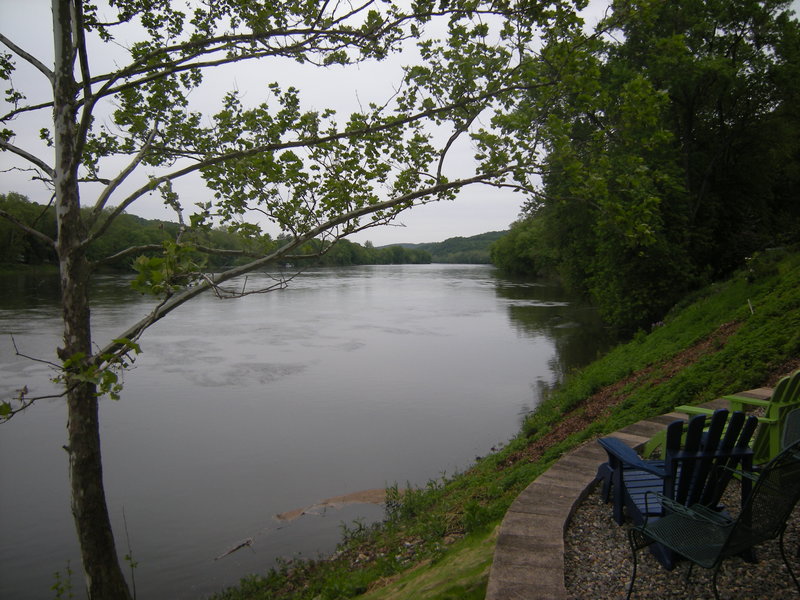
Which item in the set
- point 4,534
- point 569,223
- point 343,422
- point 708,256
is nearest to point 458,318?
point 569,223

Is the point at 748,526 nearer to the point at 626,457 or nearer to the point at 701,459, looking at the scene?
the point at 701,459

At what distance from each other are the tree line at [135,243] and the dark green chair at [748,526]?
3542mm

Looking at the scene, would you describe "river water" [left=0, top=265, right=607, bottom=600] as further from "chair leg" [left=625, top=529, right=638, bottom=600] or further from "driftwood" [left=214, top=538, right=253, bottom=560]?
"chair leg" [left=625, top=529, right=638, bottom=600]

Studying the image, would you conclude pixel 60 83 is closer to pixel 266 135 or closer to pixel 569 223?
pixel 266 135

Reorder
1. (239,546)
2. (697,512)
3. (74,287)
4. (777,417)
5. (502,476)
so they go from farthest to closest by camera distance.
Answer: (239,546), (502,476), (74,287), (777,417), (697,512)

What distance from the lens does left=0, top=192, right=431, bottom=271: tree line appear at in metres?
5.95

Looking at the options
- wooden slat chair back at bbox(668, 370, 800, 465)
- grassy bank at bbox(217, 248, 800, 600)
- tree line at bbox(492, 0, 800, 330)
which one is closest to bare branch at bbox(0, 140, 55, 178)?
grassy bank at bbox(217, 248, 800, 600)

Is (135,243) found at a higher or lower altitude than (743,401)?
higher

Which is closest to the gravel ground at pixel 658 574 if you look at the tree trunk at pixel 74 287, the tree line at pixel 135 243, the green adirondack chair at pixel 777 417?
the green adirondack chair at pixel 777 417

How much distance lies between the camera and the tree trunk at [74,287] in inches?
215

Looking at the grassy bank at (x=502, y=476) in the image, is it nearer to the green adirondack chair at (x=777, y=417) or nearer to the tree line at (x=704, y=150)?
the green adirondack chair at (x=777, y=417)

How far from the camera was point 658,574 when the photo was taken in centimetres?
317

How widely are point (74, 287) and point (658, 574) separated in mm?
5315

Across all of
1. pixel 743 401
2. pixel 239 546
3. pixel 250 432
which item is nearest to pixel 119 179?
pixel 239 546
